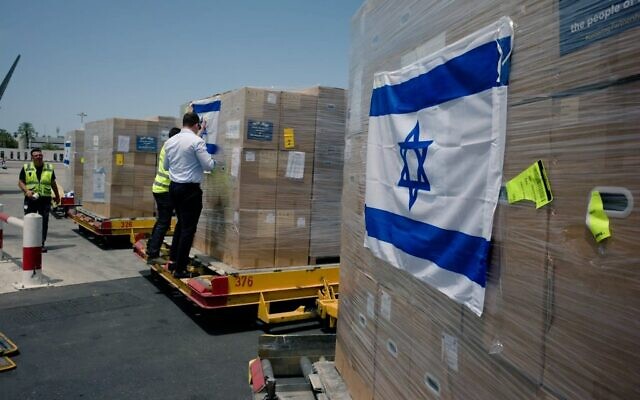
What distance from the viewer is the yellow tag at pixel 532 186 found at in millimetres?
1464

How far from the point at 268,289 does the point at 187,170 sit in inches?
64.6

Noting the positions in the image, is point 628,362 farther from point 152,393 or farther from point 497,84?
point 152,393

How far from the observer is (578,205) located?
1.36 metres

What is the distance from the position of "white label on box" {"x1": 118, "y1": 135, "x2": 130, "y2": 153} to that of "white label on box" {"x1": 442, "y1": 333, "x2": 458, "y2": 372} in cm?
949

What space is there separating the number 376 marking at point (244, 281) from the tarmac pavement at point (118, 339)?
2.02ft

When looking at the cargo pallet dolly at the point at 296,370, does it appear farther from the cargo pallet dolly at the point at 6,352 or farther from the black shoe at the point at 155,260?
the black shoe at the point at 155,260

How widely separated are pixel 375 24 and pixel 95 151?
9.71 meters

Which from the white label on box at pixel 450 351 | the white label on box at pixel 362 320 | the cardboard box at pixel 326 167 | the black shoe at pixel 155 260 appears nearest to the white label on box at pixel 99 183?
the black shoe at pixel 155 260

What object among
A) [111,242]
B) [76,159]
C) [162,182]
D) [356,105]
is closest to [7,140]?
[76,159]

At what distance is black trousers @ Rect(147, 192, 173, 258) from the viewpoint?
270 inches

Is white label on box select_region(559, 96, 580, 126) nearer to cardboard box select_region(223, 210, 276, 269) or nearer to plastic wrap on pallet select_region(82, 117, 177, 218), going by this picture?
cardboard box select_region(223, 210, 276, 269)

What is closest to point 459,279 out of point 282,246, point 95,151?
point 282,246

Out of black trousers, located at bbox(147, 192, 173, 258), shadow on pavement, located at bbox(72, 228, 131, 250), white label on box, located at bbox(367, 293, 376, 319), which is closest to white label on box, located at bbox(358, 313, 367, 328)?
white label on box, located at bbox(367, 293, 376, 319)

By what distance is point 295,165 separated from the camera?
5840mm
